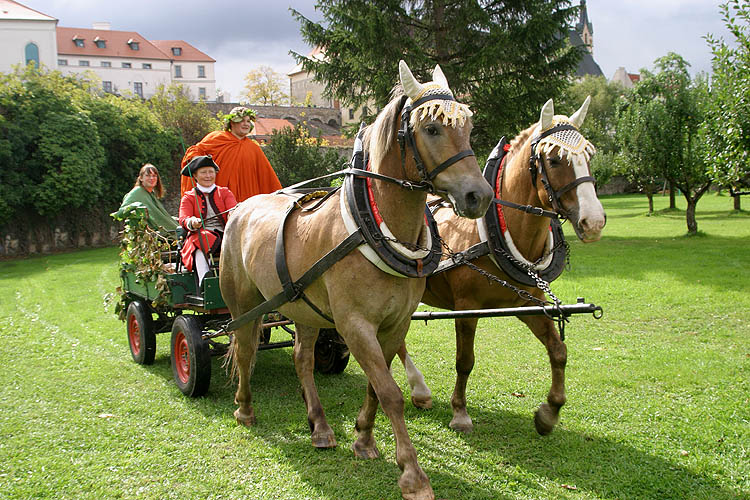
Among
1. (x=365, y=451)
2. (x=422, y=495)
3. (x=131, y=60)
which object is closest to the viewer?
(x=422, y=495)

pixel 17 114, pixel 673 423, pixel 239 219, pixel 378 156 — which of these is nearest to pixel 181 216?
pixel 239 219

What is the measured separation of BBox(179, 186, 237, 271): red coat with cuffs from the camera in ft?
18.7

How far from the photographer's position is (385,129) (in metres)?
3.26

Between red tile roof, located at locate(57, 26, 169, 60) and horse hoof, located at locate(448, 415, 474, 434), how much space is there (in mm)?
76507

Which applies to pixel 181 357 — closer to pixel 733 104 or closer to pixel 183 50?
pixel 733 104

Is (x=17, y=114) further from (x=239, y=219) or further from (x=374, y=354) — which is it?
(x=374, y=354)

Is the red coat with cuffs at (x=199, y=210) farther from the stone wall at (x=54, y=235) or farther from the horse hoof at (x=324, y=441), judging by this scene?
the stone wall at (x=54, y=235)

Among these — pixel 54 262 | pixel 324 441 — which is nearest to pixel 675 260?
pixel 324 441

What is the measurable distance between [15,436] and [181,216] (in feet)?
8.05

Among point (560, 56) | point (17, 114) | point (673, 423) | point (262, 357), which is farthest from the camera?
point (17, 114)

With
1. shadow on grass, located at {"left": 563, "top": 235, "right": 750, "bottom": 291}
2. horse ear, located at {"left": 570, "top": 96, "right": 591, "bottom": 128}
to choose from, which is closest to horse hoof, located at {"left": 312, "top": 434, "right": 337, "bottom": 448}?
horse ear, located at {"left": 570, "top": 96, "right": 591, "bottom": 128}

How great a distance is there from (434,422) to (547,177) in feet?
7.41

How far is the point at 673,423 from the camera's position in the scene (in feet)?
14.8

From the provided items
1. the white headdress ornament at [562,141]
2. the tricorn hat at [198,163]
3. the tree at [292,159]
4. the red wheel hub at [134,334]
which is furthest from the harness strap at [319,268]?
the tree at [292,159]
